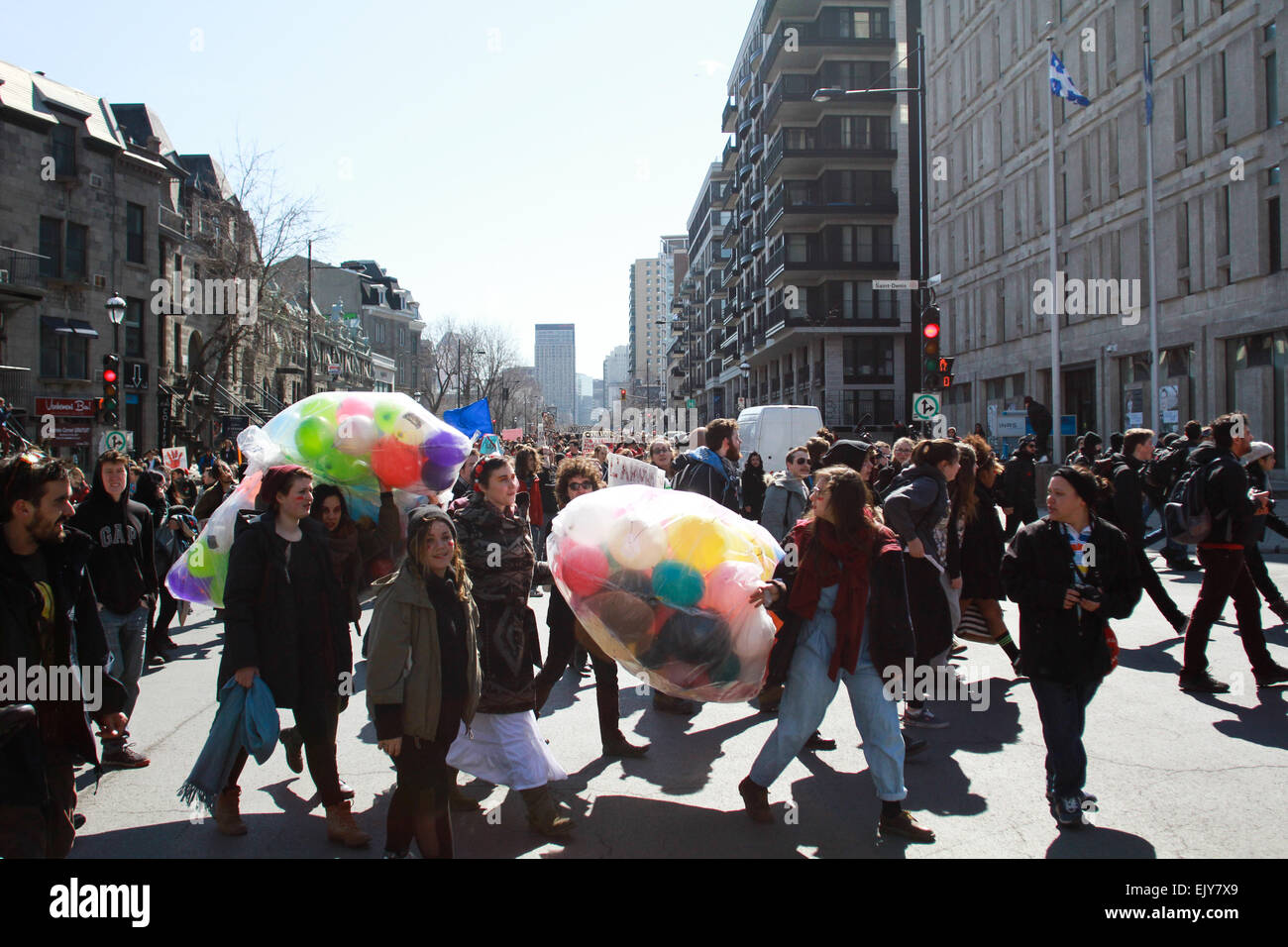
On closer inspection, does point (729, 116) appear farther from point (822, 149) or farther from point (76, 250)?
point (76, 250)

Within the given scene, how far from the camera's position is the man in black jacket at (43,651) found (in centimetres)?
329

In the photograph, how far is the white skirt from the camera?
4.62m

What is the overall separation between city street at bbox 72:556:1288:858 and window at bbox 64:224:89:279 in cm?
3102

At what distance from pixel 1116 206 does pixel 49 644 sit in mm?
33295

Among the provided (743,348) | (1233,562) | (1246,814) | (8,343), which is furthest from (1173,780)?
(743,348)

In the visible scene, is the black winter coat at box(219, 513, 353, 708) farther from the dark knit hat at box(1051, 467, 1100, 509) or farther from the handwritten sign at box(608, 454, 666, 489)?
the dark knit hat at box(1051, 467, 1100, 509)

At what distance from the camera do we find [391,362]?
278 ft

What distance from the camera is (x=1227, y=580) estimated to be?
6887 mm

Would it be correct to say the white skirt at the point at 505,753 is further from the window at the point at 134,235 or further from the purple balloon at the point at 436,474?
the window at the point at 134,235

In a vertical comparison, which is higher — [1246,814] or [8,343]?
[8,343]
